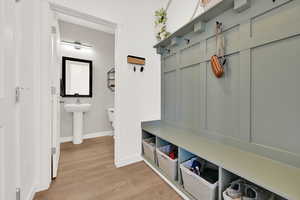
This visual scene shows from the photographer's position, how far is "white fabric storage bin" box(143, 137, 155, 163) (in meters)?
1.94

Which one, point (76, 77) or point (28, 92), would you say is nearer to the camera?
point (28, 92)

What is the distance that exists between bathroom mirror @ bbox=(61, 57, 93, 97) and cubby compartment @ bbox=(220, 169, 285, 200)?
10.3 ft

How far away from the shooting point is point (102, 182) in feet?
5.35

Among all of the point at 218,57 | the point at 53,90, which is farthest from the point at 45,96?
the point at 218,57

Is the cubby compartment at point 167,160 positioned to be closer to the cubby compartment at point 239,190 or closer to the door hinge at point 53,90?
the cubby compartment at point 239,190

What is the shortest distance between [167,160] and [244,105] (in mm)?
1014

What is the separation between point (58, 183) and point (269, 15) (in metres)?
2.71

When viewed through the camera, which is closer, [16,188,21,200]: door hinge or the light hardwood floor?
[16,188,21,200]: door hinge

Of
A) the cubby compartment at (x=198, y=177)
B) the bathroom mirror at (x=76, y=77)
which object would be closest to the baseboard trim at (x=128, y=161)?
the cubby compartment at (x=198, y=177)

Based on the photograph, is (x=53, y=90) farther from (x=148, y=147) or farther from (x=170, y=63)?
(x=170, y=63)

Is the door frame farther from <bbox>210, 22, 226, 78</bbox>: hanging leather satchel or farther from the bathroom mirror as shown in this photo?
<bbox>210, 22, 226, 78</bbox>: hanging leather satchel

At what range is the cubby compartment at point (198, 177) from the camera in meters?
1.09

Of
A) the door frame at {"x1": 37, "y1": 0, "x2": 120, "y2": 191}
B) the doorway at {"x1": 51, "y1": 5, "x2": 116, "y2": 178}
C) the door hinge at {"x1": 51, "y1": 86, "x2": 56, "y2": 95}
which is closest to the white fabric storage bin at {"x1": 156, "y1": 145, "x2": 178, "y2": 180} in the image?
the door frame at {"x1": 37, "y1": 0, "x2": 120, "y2": 191}

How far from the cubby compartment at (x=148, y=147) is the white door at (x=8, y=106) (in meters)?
1.42
